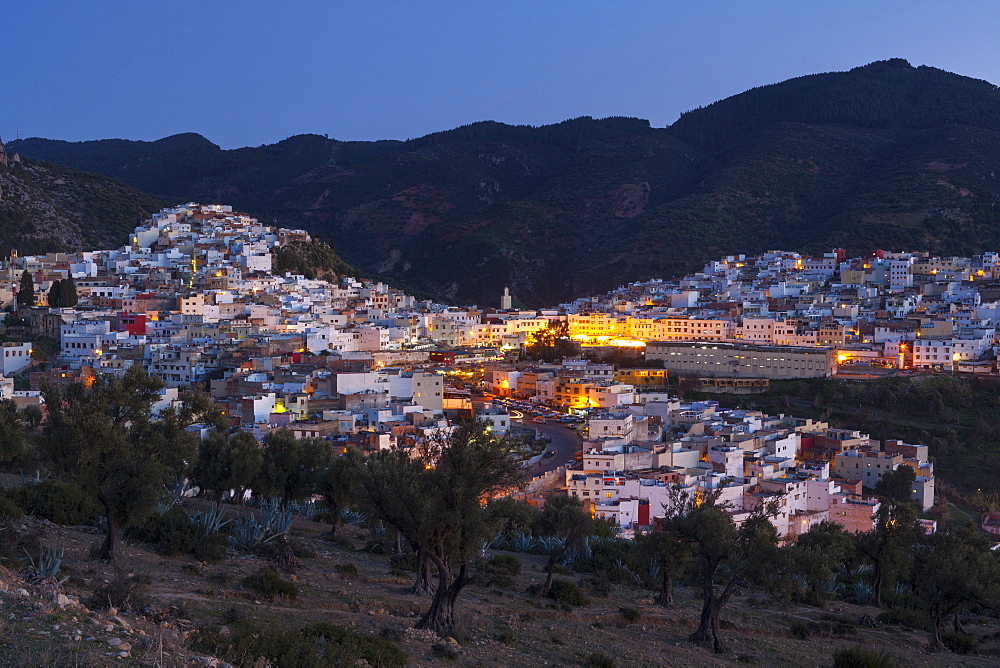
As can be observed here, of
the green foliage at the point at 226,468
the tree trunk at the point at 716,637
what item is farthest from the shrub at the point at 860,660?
the green foliage at the point at 226,468

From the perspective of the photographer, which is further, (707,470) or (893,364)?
(893,364)

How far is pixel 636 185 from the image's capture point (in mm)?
96062

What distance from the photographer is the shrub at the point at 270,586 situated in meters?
9.42

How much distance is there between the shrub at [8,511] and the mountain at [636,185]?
64385mm

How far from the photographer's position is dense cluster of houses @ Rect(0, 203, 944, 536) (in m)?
26.7

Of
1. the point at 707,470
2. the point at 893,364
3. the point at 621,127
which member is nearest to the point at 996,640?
the point at 707,470

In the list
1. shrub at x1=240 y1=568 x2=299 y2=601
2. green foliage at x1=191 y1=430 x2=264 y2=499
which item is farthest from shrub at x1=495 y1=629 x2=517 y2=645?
green foliage at x1=191 y1=430 x2=264 y2=499

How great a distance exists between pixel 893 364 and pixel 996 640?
98.2ft

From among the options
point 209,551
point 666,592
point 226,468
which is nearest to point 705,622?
point 666,592

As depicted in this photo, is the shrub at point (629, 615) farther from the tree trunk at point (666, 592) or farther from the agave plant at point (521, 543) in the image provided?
the agave plant at point (521, 543)

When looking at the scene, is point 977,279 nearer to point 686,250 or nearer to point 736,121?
point 686,250

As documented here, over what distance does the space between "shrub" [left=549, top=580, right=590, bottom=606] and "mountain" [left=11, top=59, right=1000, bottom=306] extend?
5973 centimetres

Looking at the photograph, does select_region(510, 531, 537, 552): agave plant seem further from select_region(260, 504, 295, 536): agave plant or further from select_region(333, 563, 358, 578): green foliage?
select_region(333, 563, 358, 578): green foliage

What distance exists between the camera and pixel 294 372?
33.8m
